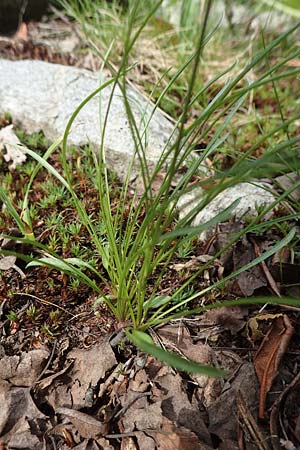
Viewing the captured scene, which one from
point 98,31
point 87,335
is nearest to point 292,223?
point 87,335

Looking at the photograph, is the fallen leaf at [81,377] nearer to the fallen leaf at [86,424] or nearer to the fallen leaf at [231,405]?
the fallen leaf at [86,424]

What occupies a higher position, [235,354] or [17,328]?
[235,354]

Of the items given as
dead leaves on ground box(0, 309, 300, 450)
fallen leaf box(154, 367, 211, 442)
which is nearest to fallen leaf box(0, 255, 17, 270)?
dead leaves on ground box(0, 309, 300, 450)

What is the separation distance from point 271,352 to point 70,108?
1.69 meters

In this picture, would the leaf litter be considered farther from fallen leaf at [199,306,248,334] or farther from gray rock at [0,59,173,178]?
gray rock at [0,59,173,178]

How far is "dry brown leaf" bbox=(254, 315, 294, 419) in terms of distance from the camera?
1354 mm

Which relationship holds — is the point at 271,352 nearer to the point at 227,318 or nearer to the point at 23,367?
the point at 227,318

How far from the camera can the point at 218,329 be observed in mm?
1546

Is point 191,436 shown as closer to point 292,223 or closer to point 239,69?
point 292,223

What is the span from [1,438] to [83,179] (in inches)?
45.5

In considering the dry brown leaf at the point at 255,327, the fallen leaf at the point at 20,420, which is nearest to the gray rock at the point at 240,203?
the dry brown leaf at the point at 255,327

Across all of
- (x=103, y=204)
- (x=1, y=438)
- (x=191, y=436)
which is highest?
(x=103, y=204)

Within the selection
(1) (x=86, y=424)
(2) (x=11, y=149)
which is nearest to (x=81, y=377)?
(1) (x=86, y=424)

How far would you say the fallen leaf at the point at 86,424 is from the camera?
1306 millimetres
